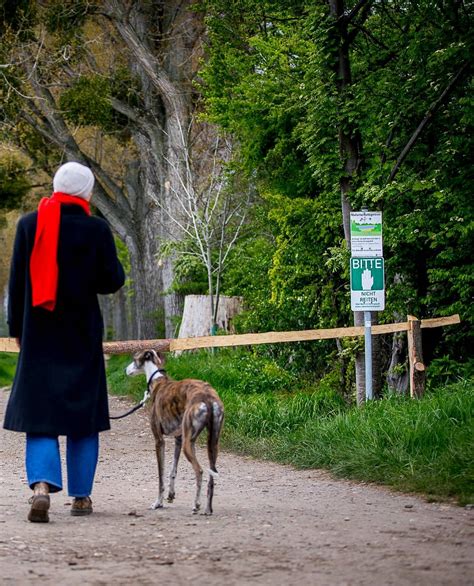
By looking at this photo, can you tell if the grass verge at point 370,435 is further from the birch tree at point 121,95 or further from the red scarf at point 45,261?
the birch tree at point 121,95

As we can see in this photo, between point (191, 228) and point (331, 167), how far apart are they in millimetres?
10892

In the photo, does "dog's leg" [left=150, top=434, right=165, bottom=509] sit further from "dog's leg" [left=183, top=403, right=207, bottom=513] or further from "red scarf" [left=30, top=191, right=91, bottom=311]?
"red scarf" [left=30, top=191, right=91, bottom=311]

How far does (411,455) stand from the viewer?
966 centimetres

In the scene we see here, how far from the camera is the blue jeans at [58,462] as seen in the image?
25.4 feet

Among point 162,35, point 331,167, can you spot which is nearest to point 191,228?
point 162,35

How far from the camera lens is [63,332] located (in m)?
7.77

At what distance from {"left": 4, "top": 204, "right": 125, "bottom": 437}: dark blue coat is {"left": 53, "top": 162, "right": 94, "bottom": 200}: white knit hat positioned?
11 centimetres

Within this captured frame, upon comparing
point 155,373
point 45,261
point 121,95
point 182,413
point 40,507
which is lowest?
point 40,507

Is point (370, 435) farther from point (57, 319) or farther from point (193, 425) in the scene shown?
point (57, 319)

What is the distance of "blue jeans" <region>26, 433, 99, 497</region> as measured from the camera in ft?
25.4

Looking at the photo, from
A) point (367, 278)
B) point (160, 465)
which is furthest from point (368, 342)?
point (160, 465)

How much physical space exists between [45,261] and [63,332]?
483 mm

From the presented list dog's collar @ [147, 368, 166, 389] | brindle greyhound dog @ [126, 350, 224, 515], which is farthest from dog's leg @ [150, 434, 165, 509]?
dog's collar @ [147, 368, 166, 389]

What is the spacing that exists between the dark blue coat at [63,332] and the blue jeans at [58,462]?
4.0 inches
